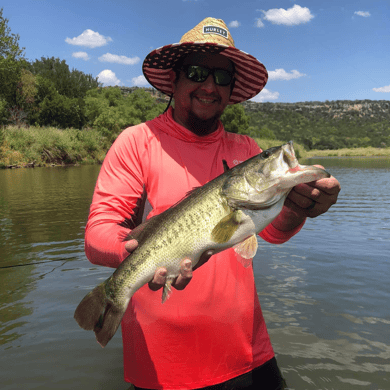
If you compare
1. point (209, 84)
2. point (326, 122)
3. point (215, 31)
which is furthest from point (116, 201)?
point (326, 122)

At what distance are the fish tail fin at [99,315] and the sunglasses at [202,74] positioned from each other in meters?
1.46

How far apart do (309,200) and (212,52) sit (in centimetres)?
123

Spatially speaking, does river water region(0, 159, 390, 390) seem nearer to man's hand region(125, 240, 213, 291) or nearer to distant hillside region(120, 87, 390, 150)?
man's hand region(125, 240, 213, 291)

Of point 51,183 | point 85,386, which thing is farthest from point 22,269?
point 51,183

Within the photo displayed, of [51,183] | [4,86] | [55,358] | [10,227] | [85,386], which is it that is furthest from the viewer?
[4,86]

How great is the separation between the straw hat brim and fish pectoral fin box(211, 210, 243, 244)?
1.12 meters

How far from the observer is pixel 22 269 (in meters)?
7.05

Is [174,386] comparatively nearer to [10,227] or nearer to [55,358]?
[55,358]

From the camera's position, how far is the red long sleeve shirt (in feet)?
6.86

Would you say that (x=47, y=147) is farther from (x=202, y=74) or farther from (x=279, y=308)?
(x=202, y=74)

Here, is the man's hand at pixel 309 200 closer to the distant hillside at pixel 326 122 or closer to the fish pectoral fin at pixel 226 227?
the fish pectoral fin at pixel 226 227

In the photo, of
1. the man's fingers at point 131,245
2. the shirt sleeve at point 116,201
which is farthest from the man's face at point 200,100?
the man's fingers at point 131,245

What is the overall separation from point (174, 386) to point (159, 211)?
3.34 feet

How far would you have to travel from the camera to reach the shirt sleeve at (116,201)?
195cm
